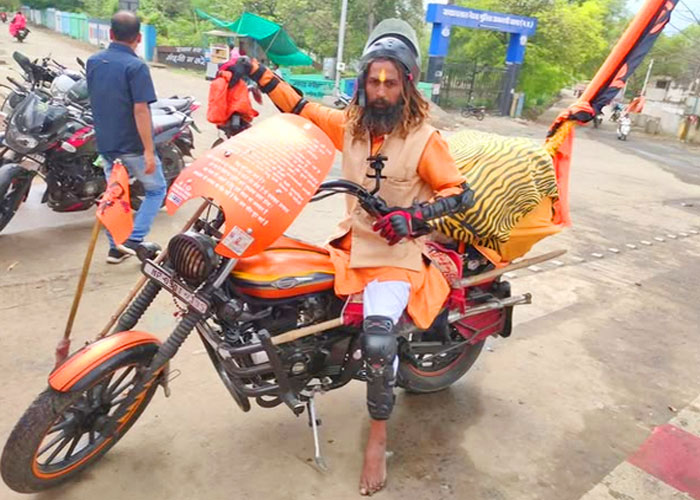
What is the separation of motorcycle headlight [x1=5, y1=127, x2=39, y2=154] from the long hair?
328 centimetres

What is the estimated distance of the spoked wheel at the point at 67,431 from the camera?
215 centimetres

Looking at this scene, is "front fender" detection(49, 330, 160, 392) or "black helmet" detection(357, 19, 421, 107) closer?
"front fender" detection(49, 330, 160, 392)

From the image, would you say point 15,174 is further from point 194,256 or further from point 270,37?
point 270,37

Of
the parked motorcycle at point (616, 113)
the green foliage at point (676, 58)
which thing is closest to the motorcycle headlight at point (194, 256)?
the green foliage at point (676, 58)

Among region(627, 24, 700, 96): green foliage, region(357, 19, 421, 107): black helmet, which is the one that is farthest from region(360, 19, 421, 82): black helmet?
region(627, 24, 700, 96): green foliage

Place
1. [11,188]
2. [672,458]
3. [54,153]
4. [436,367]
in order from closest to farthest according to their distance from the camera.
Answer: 1. [672,458]
2. [436,367]
3. [11,188]
4. [54,153]

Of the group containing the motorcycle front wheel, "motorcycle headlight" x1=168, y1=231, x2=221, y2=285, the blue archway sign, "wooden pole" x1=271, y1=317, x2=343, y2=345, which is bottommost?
the motorcycle front wheel

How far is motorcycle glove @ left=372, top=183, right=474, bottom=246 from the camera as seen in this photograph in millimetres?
2170

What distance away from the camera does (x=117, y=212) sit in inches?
94.3

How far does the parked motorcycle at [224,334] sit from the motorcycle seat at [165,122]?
330 centimetres

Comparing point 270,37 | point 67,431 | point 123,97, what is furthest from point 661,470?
point 270,37

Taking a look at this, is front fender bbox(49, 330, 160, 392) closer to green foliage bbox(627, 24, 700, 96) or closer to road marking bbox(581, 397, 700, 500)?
road marking bbox(581, 397, 700, 500)

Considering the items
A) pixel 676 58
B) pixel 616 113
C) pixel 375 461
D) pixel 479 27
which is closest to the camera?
pixel 375 461

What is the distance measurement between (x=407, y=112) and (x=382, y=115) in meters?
0.11
